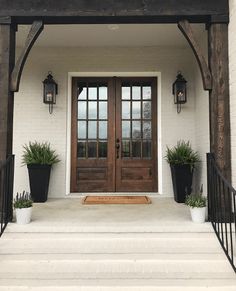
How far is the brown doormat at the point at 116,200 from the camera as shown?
3.97 meters

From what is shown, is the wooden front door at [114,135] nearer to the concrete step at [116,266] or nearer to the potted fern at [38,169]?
the potted fern at [38,169]

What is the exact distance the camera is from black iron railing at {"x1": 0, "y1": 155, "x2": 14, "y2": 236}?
2.86 meters

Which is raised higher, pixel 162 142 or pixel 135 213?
pixel 162 142

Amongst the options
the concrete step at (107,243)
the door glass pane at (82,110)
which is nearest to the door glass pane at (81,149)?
the door glass pane at (82,110)

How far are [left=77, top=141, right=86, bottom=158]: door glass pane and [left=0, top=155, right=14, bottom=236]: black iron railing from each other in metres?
1.76

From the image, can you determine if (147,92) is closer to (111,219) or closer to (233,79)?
(233,79)

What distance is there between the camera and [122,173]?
475cm

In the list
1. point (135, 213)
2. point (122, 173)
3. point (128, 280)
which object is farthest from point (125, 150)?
point (128, 280)

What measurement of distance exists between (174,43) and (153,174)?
7.06 ft

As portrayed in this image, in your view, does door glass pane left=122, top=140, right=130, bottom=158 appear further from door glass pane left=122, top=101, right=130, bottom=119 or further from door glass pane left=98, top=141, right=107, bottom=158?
door glass pane left=122, top=101, right=130, bottom=119

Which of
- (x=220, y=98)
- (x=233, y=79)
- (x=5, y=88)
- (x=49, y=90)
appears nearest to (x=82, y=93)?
(x=49, y=90)

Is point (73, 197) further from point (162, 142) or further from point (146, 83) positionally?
point (146, 83)

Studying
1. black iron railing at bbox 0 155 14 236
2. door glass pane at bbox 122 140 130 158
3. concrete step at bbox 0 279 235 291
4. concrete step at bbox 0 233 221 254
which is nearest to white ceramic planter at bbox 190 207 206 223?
concrete step at bbox 0 233 221 254

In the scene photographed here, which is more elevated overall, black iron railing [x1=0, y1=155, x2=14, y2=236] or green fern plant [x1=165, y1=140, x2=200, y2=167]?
green fern plant [x1=165, y1=140, x2=200, y2=167]
